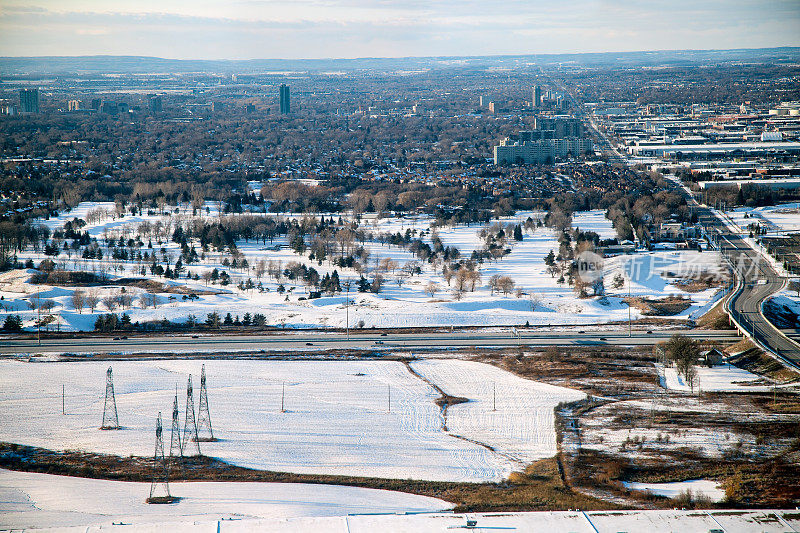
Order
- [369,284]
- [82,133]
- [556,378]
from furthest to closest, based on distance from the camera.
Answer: [82,133]
[369,284]
[556,378]

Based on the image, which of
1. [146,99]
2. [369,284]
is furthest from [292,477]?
[146,99]

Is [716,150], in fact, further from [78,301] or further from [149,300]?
[78,301]

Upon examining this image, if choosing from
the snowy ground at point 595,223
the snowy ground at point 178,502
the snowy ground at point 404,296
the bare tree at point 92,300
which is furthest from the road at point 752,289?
the bare tree at point 92,300

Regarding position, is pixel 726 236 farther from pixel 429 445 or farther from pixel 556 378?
pixel 429 445

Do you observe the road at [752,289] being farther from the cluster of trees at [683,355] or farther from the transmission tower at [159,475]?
the transmission tower at [159,475]

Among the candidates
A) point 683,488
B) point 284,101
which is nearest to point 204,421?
point 683,488

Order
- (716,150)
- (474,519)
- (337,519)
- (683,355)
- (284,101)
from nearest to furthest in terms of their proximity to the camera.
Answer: (474,519) < (337,519) < (683,355) < (716,150) < (284,101)
